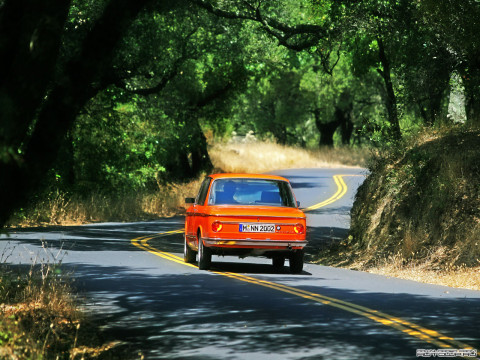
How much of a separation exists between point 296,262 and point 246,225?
150cm

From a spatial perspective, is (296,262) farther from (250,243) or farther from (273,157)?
(273,157)

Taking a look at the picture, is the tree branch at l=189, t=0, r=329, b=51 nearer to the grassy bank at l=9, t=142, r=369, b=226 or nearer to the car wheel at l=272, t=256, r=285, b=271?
the car wheel at l=272, t=256, r=285, b=271

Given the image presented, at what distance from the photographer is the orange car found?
15.6 metres

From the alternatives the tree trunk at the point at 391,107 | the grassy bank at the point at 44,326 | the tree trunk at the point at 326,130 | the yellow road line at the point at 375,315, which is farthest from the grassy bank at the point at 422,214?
the tree trunk at the point at 326,130

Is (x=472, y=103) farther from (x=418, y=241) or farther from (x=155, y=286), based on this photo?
(x=155, y=286)

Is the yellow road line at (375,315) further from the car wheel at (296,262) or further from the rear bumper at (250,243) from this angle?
the car wheel at (296,262)

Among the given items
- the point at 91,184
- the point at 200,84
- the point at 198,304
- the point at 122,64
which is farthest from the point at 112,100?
the point at 198,304

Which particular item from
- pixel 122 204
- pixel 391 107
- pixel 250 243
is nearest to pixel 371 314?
pixel 250 243

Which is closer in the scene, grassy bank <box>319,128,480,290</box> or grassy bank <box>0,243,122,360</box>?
grassy bank <box>0,243,122,360</box>

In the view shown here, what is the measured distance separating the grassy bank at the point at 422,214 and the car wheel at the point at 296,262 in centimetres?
243

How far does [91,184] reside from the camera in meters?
36.1

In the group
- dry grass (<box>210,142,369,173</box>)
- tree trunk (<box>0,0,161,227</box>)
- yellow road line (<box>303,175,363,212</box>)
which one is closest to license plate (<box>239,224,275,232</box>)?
tree trunk (<box>0,0,161,227</box>)

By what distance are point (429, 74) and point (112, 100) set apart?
13.4m

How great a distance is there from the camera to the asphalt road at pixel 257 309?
897cm
